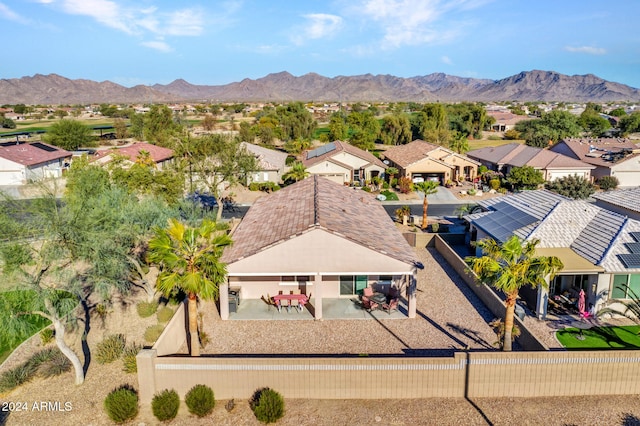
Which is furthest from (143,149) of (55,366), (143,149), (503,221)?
(503,221)

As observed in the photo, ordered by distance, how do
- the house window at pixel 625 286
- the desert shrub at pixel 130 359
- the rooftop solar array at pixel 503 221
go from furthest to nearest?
the rooftop solar array at pixel 503 221, the house window at pixel 625 286, the desert shrub at pixel 130 359

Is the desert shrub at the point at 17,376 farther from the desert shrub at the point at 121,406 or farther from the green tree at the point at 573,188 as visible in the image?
the green tree at the point at 573,188

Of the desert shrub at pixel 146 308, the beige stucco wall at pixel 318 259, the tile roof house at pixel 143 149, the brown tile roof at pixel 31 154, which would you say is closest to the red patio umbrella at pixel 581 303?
the beige stucco wall at pixel 318 259

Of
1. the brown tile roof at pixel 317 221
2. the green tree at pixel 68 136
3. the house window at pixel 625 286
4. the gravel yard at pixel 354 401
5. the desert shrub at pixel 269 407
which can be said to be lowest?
the gravel yard at pixel 354 401

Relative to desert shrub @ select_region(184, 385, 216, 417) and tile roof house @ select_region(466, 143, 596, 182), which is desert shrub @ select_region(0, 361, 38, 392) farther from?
tile roof house @ select_region(466, 143, 596, 182)

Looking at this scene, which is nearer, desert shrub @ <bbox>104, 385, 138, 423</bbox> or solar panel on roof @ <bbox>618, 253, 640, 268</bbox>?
desert shrub @ <bbox>104, 385, 138, 423</bbox>

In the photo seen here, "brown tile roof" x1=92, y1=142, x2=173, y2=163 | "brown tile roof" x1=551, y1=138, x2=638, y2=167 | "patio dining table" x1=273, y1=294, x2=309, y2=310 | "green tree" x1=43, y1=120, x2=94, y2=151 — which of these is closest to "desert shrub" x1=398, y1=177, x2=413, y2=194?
"brown tile roof" x1=551, y1=138, x2=638, y2=167
